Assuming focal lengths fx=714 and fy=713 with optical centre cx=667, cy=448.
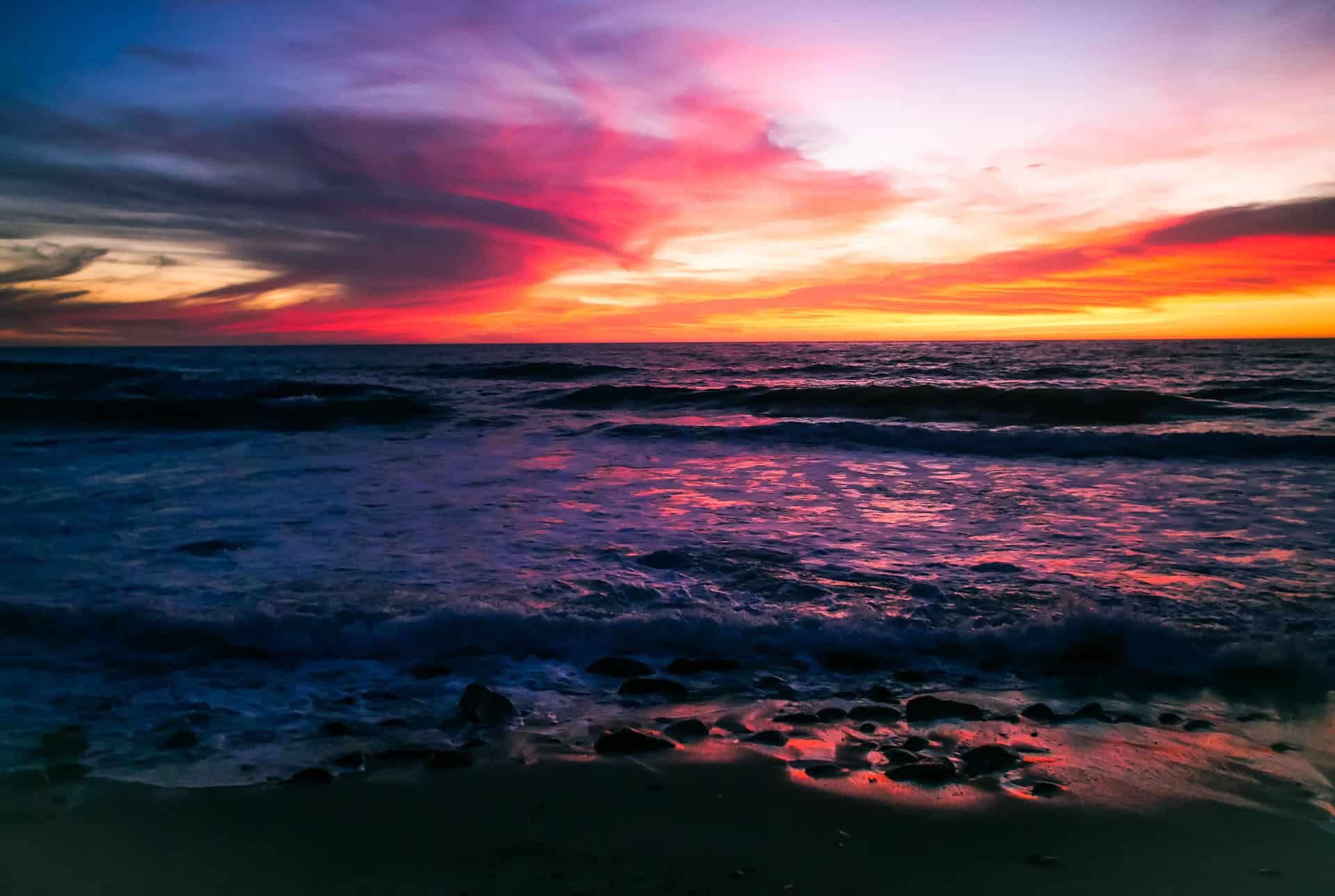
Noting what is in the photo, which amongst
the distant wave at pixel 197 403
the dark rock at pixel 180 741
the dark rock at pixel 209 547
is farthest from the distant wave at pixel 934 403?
the dark rock at pixel 180 741

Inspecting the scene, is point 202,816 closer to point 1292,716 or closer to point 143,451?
point 1292,716

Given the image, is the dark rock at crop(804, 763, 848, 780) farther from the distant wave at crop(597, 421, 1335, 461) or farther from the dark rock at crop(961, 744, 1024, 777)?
the distant wave at crop(597, 421, 1335, 461)

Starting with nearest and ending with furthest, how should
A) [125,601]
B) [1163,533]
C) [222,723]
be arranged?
[222,723], [125,601], [1163,533]

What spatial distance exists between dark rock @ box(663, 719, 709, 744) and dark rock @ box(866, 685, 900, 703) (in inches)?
36.6

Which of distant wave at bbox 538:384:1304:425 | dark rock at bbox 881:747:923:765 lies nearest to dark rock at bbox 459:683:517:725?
dark rock at bbox 881:747:923:765

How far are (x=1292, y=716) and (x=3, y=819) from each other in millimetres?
5589

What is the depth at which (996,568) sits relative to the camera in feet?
19.1

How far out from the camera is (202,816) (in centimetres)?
271

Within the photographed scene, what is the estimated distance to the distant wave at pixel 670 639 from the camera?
4.15 m

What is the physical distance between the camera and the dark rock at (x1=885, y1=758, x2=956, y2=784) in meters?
2.91

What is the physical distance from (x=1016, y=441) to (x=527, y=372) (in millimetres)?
26034

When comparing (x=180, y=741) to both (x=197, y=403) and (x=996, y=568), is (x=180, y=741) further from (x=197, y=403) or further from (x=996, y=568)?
(x=197, y=403)

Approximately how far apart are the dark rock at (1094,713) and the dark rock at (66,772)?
14.6 ft

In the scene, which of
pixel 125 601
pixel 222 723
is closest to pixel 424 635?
pixel 222 723
